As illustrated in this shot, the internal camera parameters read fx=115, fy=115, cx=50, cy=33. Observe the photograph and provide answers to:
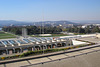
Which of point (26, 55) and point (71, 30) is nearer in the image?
point (26, 55)

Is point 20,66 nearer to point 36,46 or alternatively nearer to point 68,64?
point 68,64

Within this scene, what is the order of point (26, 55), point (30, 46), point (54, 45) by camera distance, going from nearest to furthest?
point (26, 55)
point (30, 46)
point (54, 45)

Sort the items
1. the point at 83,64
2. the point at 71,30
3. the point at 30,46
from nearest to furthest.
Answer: the point at 83,64 → the point at 30,46 → the point at 71,30

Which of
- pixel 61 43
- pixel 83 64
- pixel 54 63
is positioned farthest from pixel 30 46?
pixel 83 64

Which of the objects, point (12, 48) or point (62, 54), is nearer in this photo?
point (62, 54)

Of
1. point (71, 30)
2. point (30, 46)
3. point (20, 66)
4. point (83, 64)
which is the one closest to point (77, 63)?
point (83, 64)

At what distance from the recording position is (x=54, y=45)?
55.5 feet

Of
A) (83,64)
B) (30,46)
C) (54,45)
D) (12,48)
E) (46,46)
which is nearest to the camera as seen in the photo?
(83,64)

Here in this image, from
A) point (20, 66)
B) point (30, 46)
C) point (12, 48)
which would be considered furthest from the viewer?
point (30, 46)

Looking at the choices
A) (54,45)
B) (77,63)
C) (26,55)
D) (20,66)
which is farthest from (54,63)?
(54,45)

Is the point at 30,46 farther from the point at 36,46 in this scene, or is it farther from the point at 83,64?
the point at 83,64

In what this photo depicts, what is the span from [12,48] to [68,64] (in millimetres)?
8173

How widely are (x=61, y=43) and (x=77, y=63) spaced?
9.55m

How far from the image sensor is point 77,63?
26.4 ft
